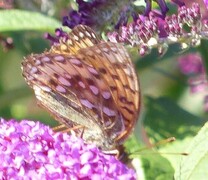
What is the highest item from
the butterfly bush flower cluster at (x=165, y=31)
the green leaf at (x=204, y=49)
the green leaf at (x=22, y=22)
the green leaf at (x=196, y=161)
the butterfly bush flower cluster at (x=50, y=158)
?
the butterfly bush flower cluster at (x=165, y=31)

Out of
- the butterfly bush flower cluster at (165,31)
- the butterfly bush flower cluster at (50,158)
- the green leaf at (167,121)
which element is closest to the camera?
the butterfly bush flower cluster at (50,158)

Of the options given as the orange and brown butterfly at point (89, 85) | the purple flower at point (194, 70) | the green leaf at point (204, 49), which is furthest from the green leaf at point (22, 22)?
the purple flower at point (194, 70)

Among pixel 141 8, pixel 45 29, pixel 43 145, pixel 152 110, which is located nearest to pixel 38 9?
pixel 45 29

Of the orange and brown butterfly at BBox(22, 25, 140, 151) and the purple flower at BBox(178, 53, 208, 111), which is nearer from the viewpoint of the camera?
the orange and brown butterfly at BBox(22, 25, 140, 151)

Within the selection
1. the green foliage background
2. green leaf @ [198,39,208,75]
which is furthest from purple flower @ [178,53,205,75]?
green leaf @ [198,39,208,75]

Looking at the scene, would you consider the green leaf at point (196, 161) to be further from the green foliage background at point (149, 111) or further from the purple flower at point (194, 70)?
the purple flower at point (194, 70)

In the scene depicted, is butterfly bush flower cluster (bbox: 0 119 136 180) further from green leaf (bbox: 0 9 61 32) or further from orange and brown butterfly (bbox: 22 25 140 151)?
green leaf (bbox: 0 9 61 32)

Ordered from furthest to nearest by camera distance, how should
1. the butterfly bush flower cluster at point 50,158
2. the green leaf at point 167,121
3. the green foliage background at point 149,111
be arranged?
the green leaf at point 167,121 < the green foliage background at point 149,111 < the butterfly bush flower cluster at point 50,158
